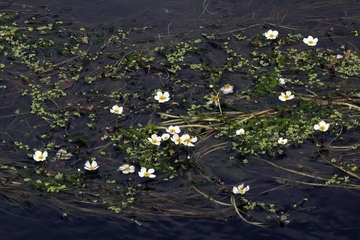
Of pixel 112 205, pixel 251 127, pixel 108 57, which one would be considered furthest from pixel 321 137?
pixel 108 57

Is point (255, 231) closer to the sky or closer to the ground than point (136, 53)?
closer to the ground

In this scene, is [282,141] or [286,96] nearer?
[282,141]

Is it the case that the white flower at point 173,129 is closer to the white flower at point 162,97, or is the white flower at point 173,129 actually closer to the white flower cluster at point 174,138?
the white flower cluster at point 174,138

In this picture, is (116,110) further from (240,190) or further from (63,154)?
(240,190)

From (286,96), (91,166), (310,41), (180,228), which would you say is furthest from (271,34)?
(180,228)

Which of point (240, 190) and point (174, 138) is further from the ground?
point (174, 138)

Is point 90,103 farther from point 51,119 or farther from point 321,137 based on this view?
point 321,137

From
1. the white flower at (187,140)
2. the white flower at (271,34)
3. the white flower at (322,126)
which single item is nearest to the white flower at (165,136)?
the white flower at (187,140)

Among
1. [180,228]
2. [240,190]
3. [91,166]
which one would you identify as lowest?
[180,228]
